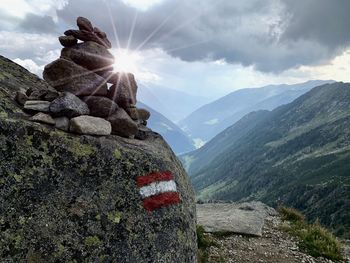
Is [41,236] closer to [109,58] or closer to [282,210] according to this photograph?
[109,58]

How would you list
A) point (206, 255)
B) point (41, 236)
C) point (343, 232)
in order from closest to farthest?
point (41, 236), point (206, 255), point (343, 232)

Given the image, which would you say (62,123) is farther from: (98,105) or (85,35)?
(85,35)

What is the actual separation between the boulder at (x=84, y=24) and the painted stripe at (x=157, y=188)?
16.5ft

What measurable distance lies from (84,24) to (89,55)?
1.08m

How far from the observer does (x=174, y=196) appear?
9641mm

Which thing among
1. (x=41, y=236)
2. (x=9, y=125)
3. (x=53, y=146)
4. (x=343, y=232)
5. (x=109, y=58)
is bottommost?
(x=343, y=232)

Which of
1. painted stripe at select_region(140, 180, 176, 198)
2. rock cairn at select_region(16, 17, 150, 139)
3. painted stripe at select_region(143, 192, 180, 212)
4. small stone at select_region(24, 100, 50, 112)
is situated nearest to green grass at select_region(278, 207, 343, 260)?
painted stripe at select_region(143, 192, 180, 212)

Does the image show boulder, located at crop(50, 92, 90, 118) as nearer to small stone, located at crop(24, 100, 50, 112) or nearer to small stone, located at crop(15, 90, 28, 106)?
small stone, located at crop(24, 100, 50, 112)

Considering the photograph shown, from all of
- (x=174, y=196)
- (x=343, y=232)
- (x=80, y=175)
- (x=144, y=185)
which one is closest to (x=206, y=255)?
(x=174, y=196)

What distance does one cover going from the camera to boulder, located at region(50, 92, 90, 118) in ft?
28.5

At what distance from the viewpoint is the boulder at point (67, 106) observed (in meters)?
8.70

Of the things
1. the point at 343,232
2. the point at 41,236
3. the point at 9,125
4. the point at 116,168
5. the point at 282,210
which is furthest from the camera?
the point at 343,232

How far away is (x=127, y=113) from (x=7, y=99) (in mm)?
3351

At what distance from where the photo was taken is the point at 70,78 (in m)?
9.64
